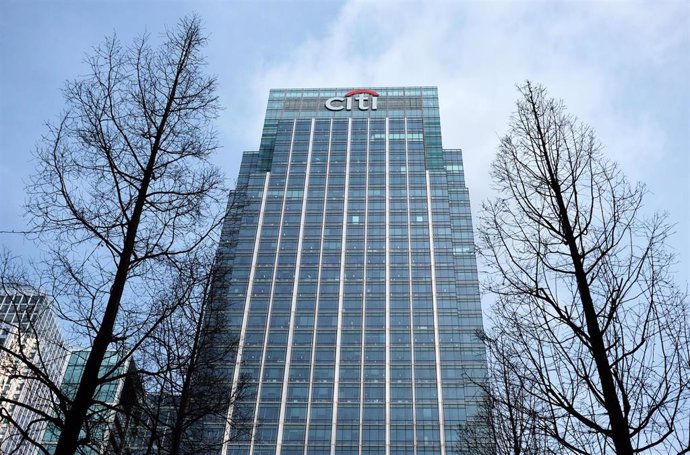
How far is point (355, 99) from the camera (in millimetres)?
117875

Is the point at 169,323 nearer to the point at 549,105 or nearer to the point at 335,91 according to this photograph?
the point at 549,105

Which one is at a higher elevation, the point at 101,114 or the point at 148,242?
the point at 101,114

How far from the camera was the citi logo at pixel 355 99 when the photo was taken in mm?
115688

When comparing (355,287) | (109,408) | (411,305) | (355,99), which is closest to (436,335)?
(411,305)

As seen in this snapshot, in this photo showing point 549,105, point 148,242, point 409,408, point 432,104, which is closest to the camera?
point 148,242

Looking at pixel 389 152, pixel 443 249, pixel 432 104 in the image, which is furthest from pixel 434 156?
pixel 443 249

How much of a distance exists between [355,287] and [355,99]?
1986 inches

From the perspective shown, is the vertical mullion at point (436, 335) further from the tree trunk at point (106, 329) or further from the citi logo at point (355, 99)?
the tree trunk at point (106, 329)

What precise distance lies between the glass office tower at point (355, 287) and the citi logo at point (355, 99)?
868 mm

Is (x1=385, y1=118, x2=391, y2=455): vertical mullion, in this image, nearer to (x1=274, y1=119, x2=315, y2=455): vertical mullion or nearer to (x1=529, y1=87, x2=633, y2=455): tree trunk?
(x1=274, y1=119, x2=315, y2=455): vertical mullion

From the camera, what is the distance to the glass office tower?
71125 mm

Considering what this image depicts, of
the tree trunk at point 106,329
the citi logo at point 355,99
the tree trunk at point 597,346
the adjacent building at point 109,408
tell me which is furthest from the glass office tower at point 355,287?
the tree trunk at point 597,346

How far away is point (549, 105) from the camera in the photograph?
1075 cm

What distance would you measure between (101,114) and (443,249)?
81598 mm
